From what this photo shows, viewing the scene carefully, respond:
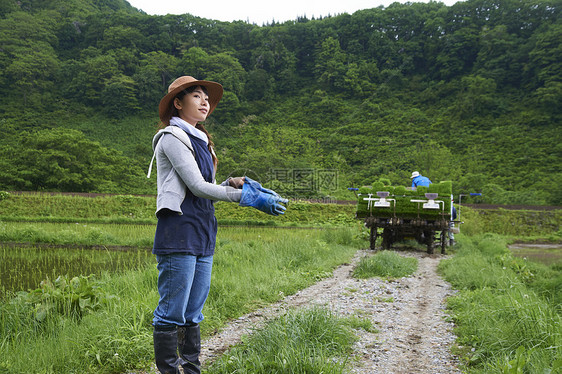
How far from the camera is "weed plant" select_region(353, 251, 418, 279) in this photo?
282 inches

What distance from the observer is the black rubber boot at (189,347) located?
2484 mm

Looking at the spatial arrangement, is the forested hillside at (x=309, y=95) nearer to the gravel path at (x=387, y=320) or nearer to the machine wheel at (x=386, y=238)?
the machine wheel at (x=386, y=238)

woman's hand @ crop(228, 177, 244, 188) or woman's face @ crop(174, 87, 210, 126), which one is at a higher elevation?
woman's face @ crop(174, 87, 210, 126)

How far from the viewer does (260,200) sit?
7.38ft

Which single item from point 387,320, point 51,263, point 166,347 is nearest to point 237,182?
point 166,347

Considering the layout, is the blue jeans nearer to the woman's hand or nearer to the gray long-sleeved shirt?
the gray long-sleeved shirt

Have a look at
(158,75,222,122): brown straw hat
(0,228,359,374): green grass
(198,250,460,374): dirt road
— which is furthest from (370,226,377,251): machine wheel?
(158,75,222,122): brown straw hat

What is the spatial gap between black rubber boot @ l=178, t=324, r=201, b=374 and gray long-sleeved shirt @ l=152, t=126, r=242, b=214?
30.9 inches

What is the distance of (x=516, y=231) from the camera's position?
2031cm

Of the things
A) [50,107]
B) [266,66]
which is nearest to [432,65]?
[266,66]

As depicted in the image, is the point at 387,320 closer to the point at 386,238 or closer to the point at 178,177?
the point at 178,177

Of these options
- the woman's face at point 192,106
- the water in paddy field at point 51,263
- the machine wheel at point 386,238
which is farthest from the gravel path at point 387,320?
the machine wheel at point 386,238

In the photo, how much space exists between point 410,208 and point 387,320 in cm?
697

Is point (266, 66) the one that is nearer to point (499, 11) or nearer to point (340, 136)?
point (340, 136)
